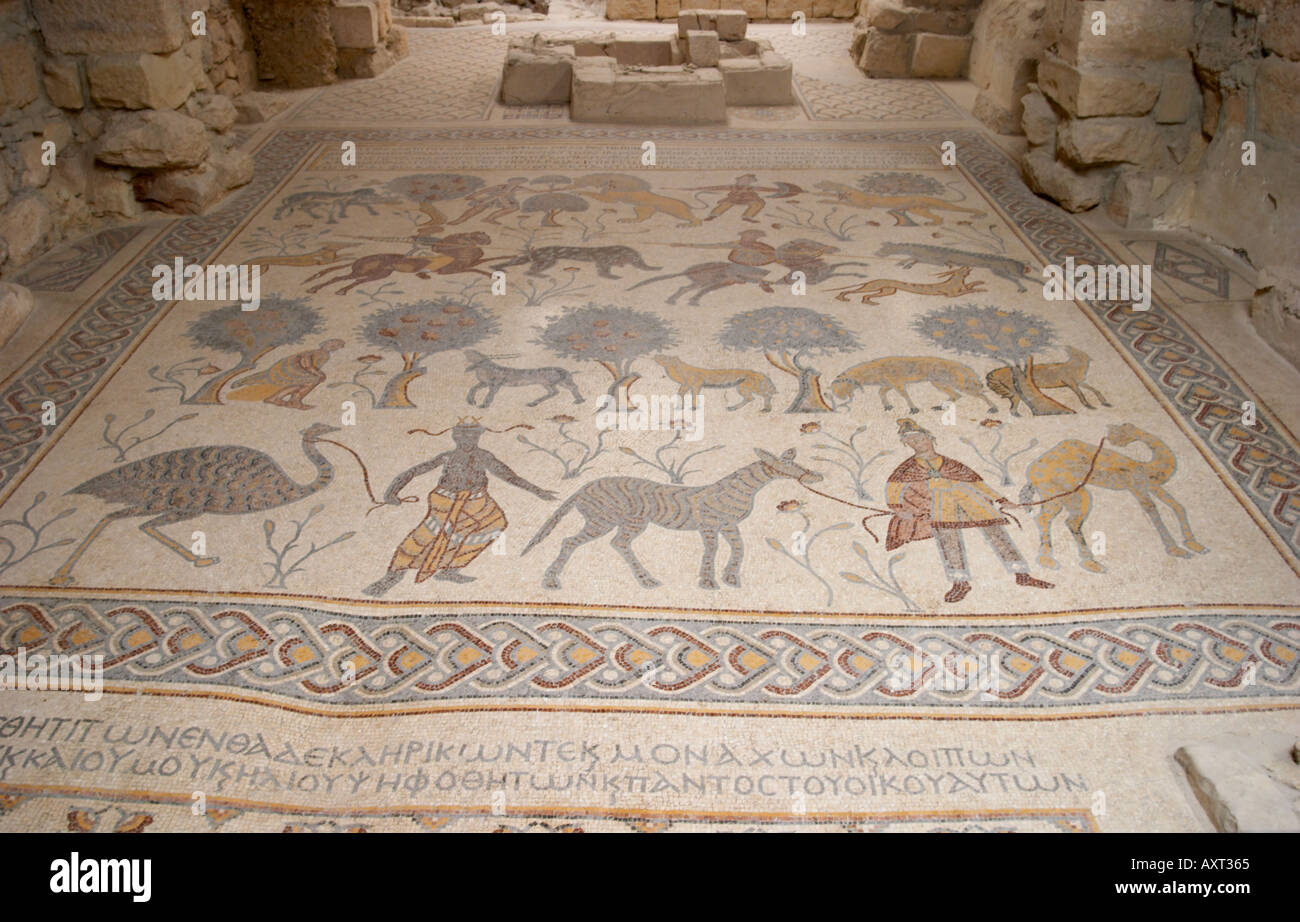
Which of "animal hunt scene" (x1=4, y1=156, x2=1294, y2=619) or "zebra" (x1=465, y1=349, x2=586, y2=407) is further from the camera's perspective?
"zebra" (x1=465, y1=349, x2=586, y2=407)

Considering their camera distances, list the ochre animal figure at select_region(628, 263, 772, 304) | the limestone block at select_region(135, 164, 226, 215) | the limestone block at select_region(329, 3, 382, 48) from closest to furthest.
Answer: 1. the ochre animal figure at select_region(628, 263, 772, 304)
2. the limestone block at select_region(135, 164, 226, 215)
3. the limestone block at select_region(329, 3, 382, 48)

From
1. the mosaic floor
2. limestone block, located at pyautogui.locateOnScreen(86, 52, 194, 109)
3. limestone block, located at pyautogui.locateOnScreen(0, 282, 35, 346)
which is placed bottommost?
the mosaic floor

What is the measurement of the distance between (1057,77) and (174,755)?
4506 millimetres

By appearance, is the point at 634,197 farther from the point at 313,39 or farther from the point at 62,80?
the point at 313,39

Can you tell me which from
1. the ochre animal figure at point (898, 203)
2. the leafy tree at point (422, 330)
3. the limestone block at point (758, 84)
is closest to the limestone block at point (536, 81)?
the limestone block at point (758, 84)

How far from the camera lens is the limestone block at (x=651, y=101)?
5.64 metres

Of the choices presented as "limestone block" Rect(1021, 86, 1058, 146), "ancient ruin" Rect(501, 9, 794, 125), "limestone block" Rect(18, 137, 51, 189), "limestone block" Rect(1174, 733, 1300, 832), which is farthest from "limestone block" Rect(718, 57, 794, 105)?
"limestone block" Rect(1174, 733, 1300, 832)

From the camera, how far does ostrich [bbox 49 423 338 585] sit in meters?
2.46

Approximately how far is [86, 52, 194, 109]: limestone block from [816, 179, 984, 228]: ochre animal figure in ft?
9.82

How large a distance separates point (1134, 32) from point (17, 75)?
15.3 feet

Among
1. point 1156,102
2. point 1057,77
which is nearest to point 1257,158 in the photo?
point 1156,102

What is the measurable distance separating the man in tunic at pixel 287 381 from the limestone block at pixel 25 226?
144 cm

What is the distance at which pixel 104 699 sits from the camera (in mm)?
1947

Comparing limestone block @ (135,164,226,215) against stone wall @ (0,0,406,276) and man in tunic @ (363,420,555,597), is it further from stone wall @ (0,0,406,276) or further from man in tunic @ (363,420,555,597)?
man in tunic @ (363,420,555,597)
